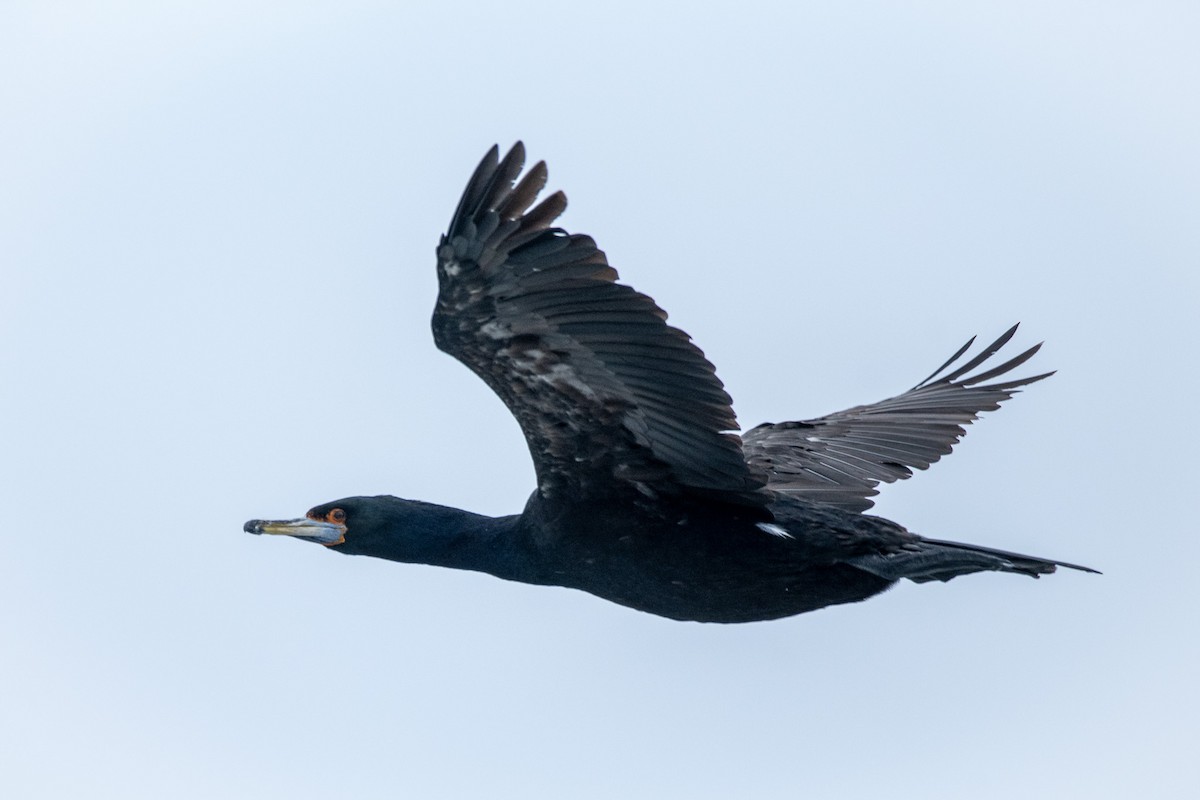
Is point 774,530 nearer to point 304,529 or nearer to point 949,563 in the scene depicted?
point 949,563

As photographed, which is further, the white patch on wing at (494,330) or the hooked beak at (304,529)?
the hooked beak at (304,529)

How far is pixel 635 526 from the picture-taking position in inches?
437

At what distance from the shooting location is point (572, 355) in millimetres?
10070

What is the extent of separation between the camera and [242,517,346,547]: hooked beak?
1218cm

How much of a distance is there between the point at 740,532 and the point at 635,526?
0.64 metres

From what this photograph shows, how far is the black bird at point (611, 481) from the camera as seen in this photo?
961 cm

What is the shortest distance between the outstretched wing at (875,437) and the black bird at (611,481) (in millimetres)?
44

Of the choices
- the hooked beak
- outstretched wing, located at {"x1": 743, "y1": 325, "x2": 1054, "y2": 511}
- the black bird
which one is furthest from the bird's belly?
the hooked beak

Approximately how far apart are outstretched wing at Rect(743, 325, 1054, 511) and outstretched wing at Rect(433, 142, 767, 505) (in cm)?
166

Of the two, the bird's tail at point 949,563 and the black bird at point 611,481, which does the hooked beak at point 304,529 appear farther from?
the bird's tail at point 949,563

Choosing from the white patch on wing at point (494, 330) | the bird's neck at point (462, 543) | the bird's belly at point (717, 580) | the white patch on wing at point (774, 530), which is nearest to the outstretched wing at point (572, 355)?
the white patch on wing at point (494, 330)

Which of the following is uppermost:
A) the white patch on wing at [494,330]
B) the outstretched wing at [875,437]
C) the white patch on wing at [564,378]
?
the outstretched wing at [875,437]

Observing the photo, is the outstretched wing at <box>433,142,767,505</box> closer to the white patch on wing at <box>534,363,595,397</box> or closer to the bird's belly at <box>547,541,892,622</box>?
the white patch on wing at <box>534,363,595,397</box>

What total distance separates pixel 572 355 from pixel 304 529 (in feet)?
10.1
